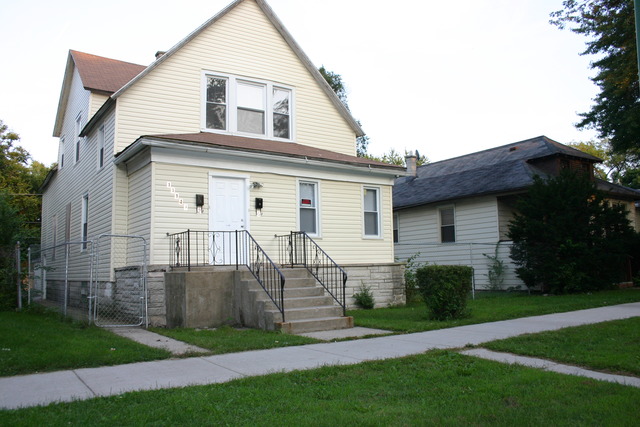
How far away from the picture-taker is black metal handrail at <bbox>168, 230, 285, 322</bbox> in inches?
444

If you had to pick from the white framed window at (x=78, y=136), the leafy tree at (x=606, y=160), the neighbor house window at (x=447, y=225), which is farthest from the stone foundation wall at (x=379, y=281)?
the leafy tree at (x=606, y=160)

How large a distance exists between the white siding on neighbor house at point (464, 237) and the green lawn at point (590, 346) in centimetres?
901

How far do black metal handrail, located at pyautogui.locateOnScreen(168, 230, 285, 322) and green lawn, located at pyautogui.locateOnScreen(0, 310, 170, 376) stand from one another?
2460mm

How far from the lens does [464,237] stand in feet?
65.8

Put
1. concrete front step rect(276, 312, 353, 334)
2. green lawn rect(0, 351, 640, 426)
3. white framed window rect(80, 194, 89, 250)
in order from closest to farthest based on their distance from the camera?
1. green lawn rect(0, 351, 640, 426)
2. concrete front step rect(276, 312, 353, 334)
3. white framed window rect(80, 194, 89, 250)

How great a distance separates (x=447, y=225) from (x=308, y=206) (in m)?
8.89

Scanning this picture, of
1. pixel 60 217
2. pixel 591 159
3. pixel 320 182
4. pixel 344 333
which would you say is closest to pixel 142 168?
pixel 320 182

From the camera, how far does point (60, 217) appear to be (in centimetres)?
2011

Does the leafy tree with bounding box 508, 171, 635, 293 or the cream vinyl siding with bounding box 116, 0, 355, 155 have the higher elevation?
the cream vinyl siding with bounding box 116, 0, 355, 155

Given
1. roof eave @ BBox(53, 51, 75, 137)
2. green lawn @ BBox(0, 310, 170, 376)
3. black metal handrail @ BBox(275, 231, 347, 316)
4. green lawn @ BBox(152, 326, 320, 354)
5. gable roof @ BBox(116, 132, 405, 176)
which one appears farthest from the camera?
roof eave @ BBox(53, 51, 75, 137)

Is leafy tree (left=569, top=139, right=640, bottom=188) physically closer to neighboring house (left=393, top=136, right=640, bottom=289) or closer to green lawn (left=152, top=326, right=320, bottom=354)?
neighboring house (left=393, top=136, right=640, bottom=289)

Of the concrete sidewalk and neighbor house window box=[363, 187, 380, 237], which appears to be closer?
the concrete sidewalk

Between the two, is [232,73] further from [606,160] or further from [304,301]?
[606,160]

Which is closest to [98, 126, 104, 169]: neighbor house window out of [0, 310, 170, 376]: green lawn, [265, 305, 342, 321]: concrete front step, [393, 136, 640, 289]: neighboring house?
[0, 310, 170, 376]: green lawn
